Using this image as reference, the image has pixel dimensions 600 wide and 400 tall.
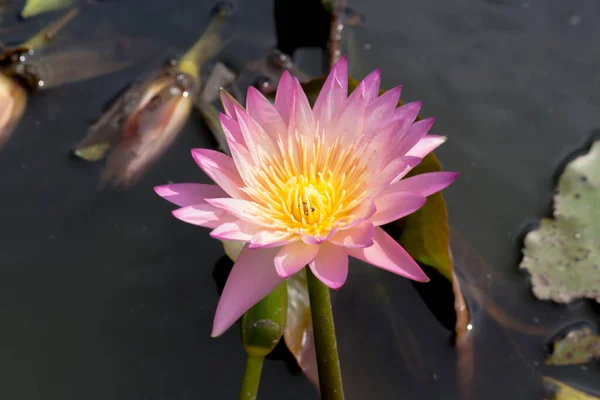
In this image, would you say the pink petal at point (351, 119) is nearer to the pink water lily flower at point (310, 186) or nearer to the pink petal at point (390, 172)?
the pink water lily flower at point (310, 186)

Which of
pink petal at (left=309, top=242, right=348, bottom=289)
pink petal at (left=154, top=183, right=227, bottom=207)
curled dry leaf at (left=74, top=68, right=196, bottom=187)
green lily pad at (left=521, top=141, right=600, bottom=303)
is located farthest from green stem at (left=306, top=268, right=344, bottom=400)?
curled dry leaf at (left=74, top=68, right=196, bottom=187)

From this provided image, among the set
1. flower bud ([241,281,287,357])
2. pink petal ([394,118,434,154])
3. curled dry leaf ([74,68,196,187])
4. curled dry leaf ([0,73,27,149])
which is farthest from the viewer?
curled dry leaf ([0,73,27,149])

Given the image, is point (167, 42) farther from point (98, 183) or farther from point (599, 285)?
point (599, 285)

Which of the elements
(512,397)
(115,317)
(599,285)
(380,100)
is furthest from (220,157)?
(599,285)

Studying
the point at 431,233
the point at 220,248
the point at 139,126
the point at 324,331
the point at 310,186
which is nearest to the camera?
the point at 324,331

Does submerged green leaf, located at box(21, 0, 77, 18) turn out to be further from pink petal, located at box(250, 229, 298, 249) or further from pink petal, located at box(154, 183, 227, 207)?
pink petal, located at box(250, 229, 298, 249)

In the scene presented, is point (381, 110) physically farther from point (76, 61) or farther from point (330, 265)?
point (76, 61)

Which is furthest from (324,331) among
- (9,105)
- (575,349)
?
(9,105)
